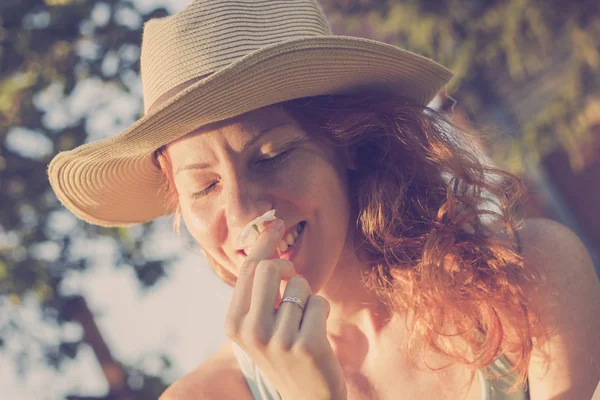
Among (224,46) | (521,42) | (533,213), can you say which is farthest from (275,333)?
(533,213)

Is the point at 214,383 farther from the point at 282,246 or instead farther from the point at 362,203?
the point at 362,203

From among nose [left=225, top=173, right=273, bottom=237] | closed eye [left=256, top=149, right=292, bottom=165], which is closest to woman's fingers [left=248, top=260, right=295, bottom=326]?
nose [left=225, top=173, right=273, bottom=237]

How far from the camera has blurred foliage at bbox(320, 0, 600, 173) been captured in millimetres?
6688

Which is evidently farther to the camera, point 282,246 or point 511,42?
point 511,42

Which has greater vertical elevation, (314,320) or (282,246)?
(282,246)

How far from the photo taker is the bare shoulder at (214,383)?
270 cm

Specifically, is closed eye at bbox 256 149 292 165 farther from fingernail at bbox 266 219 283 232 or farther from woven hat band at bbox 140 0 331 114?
woven hat band at bbox 140 0 331 114

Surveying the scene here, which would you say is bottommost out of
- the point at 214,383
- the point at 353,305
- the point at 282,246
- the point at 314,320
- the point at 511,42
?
the point at 214,383

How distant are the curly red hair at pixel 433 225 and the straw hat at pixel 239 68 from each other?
12 cm

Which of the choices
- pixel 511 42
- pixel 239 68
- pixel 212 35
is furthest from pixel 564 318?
pixel 511 42

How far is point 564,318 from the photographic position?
2.28m

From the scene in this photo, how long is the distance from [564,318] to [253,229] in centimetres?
108

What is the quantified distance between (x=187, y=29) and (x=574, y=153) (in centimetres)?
573

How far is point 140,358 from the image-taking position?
4277 millimetres
